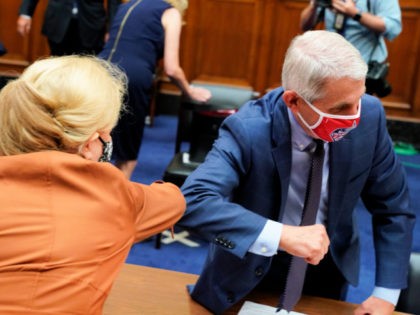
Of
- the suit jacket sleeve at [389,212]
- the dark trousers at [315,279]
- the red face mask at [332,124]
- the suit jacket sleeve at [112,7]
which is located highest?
the suit jacket sleeve at [112,7]

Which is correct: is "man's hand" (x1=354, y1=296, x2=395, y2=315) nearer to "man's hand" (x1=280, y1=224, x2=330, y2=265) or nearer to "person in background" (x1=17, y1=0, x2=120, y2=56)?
"man's hand" (x1=280, y1=224, x2=330, y2=265)

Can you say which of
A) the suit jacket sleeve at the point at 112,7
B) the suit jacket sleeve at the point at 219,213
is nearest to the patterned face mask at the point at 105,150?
the suit jacket sleeve at the point at 219,213

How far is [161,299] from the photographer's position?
1517mm

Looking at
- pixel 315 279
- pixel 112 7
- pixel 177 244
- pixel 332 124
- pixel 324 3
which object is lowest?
pixel 177 244

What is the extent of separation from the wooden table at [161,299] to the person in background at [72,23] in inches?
118

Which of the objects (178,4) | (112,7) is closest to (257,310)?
(178,4)

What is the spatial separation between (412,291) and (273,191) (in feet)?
1.74

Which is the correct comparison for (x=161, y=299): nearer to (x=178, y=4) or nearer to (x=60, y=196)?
(x=60, y=196)

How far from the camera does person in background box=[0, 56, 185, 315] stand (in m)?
0.95

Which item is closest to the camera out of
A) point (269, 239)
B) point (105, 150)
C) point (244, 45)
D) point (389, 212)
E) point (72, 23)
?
point (105, 150)

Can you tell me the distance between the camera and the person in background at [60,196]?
0.95 metres

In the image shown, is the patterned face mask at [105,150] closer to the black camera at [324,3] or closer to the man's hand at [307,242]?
the man's hand at [307,242]

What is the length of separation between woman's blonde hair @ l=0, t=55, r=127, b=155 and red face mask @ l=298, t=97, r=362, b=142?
23.3 inches

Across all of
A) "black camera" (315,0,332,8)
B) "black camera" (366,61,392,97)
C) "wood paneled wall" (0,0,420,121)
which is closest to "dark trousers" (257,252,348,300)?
"black camera" (366,61,392,97)
